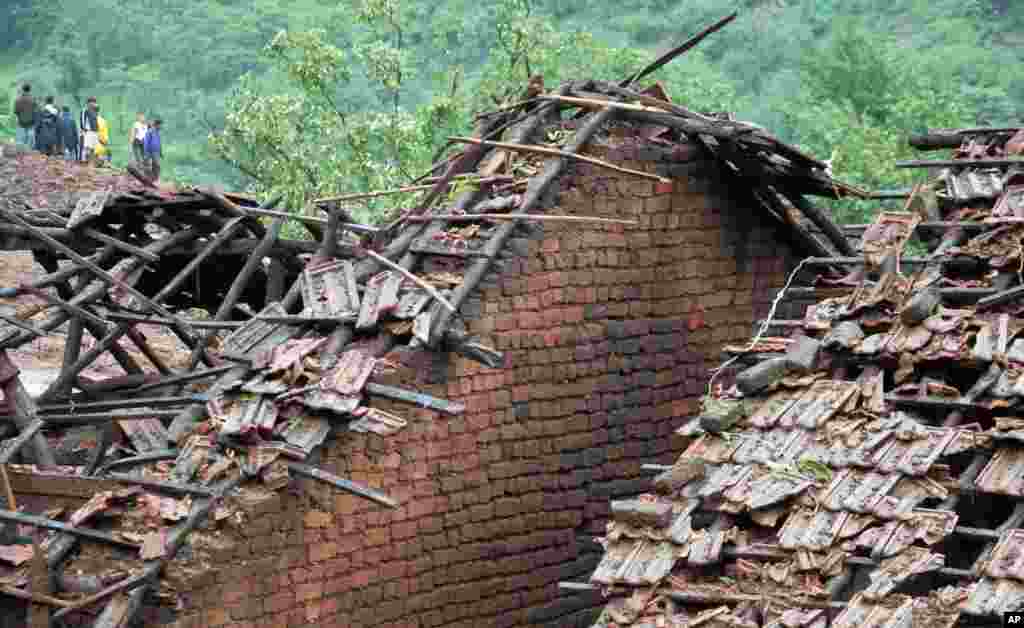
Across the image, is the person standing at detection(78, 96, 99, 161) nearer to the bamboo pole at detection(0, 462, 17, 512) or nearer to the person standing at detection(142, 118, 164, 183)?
the person standing at detection(142, 118, 164, 183)

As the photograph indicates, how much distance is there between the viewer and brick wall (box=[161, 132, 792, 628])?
30.7 feet

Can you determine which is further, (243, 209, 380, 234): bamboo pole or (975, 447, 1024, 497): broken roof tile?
(243, 209, 380, 234): bamboo pole

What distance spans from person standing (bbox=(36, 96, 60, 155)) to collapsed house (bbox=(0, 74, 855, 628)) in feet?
64.1

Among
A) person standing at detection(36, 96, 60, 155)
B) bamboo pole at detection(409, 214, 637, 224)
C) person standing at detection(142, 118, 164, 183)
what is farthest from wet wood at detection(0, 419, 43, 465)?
person standing at detection(36, 96, 60, 155)

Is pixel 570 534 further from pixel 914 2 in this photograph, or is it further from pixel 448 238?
pixel 914 2

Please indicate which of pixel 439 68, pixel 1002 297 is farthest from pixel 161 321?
pixel 439 68

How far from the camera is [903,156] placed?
29.3 meters

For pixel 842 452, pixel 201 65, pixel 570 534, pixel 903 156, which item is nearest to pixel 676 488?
pixel 842 452

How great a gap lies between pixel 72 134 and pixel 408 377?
2381 cm

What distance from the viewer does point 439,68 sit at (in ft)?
137

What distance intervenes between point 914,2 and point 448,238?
43902 mm

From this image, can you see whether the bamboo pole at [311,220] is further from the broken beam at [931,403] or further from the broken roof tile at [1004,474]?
the broken roof tile at [1004,474]

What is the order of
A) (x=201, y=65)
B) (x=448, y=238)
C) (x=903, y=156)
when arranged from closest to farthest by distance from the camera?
(x=448, y=238), (x=903, y=156), (x=201, y=65)

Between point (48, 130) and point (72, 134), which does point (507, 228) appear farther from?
point (72, 134)
